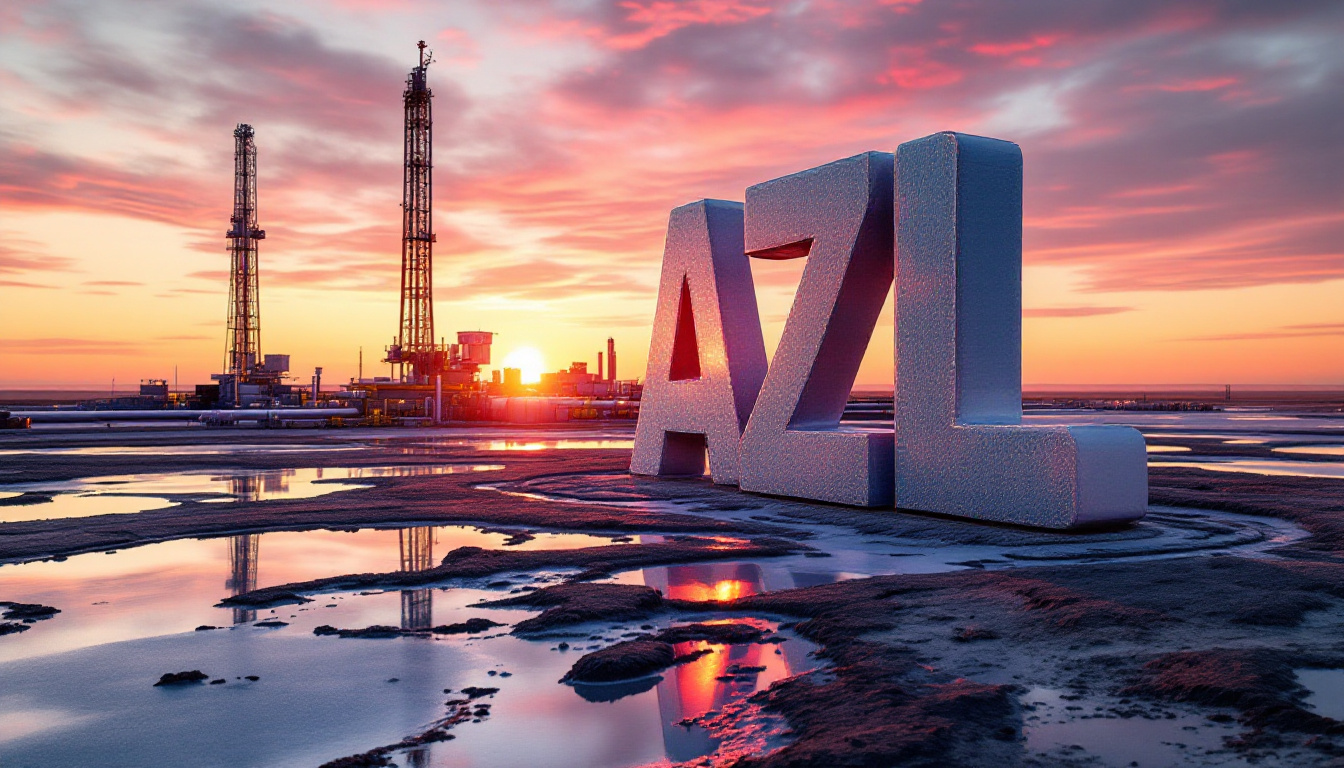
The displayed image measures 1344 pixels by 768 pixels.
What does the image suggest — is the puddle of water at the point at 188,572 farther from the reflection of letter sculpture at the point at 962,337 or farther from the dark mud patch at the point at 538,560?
the reflection of letter sculpture at the point at 962,337

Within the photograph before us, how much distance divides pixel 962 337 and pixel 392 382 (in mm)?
51973

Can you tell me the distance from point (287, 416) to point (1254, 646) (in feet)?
155

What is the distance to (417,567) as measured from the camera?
8.68 meters

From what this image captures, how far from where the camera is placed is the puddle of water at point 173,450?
2441 cm

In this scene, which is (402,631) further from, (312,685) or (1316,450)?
(1316,450)

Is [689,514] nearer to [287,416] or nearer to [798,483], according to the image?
[798,483]

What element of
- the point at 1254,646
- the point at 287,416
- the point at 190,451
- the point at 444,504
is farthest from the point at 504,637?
the point at 287,416

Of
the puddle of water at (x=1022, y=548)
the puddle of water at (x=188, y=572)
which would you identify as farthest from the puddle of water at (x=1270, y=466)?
the puddle of water at (x=188, y=572)

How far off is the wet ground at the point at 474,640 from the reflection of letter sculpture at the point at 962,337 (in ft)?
1.67

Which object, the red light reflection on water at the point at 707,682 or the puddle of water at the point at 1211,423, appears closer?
the red light reflection on water at the point at 707,682

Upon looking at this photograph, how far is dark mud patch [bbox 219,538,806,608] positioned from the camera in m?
7.73

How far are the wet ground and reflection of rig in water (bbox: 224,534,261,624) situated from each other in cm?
4

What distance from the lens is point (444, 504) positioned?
13.3 metres

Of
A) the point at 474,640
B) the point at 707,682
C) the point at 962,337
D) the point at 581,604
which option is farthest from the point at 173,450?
the point at 707,682
